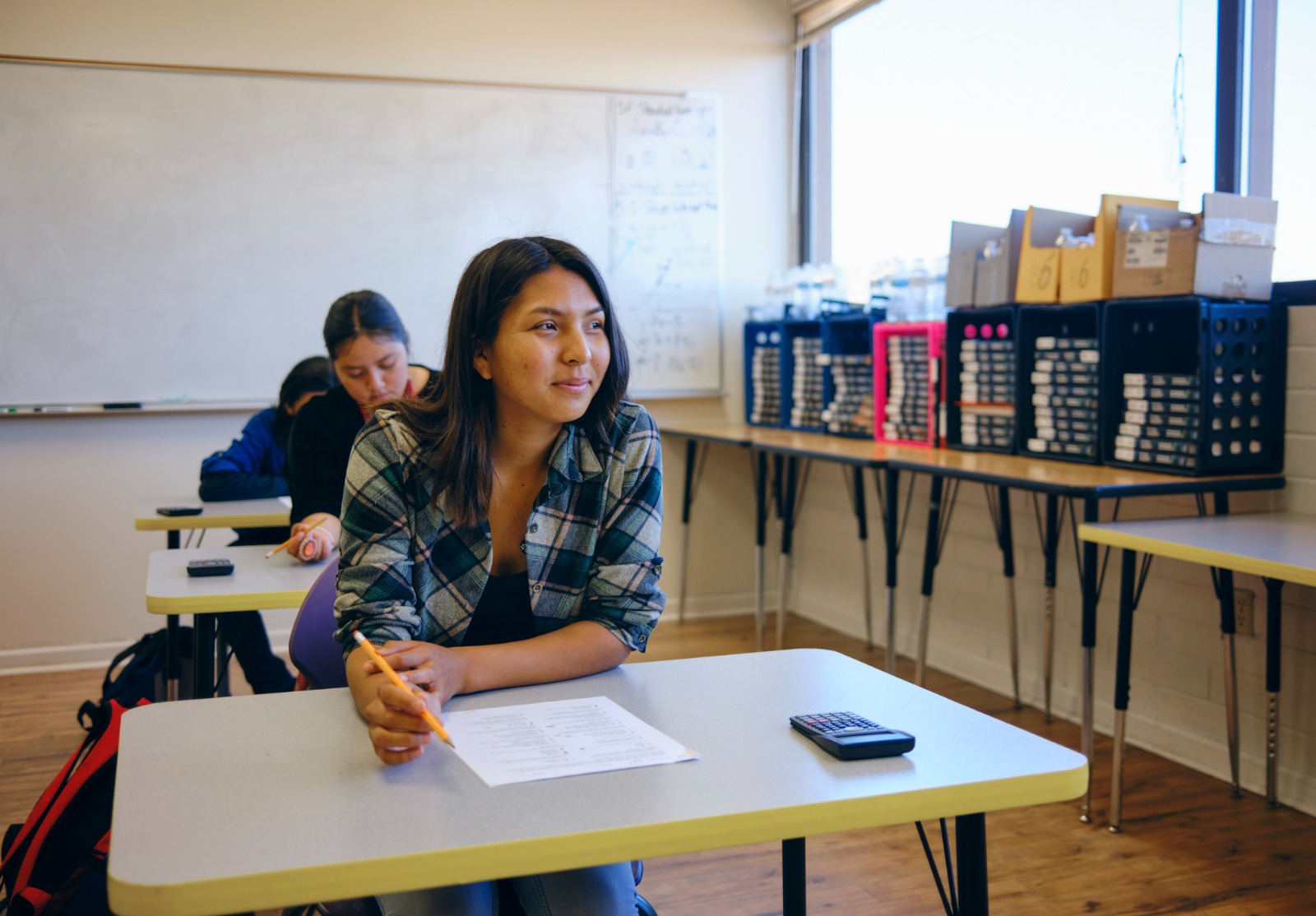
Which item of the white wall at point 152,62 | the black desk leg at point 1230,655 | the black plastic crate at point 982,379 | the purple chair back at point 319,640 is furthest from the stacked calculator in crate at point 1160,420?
the white wall at point 152,62

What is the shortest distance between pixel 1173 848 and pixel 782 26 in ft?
11.7

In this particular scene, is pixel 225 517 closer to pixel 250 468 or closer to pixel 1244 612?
pixel 250 468

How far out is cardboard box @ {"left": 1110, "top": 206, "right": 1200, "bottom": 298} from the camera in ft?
8.55

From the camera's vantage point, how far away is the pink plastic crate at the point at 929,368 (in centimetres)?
349

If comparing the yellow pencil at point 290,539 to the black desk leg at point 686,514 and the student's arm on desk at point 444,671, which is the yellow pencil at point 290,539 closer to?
the student's arm on desk at point 444,671

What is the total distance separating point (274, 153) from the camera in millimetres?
4008

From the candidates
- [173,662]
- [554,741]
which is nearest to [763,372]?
[173,662]

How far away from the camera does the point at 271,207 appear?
158 inches

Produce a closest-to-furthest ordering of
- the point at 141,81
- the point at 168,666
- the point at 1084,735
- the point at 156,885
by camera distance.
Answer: the point at 156,885 → the point at 168,666 → the point at 1084,735 → the point at 141,81

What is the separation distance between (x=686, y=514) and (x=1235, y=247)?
8.28ft

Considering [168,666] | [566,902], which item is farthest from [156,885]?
[168,666]

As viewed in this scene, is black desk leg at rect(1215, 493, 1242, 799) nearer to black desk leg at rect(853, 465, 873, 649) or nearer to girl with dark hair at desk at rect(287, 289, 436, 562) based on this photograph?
black desk leg at rect(853, 465, 873, 649)

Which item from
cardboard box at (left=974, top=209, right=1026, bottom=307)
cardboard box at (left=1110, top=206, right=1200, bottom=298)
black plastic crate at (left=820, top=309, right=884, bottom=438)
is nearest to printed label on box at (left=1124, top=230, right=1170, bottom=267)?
cardboard box at (left=1110, top=206, right=1200, bottom=298)

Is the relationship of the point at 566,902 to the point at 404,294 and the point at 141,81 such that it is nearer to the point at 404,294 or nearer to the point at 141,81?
the point at 404,294
